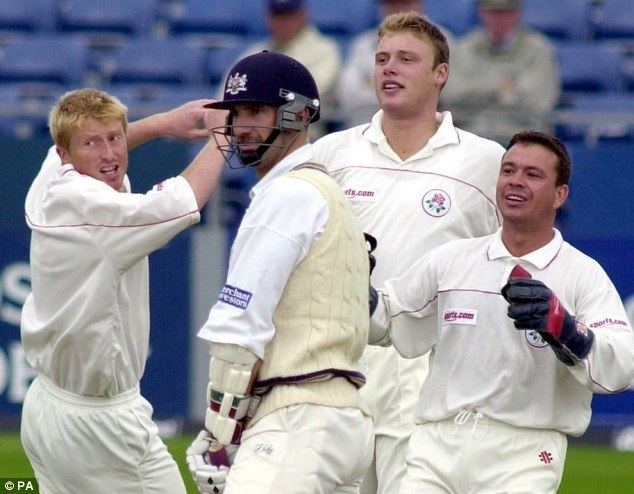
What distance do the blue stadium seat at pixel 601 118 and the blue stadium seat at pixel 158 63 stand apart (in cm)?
314

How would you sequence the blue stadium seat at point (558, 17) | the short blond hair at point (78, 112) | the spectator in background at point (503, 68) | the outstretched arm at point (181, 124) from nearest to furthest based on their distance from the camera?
1. the short blond hair at point (78, 112)
2. the outstretched arm at point (181, 124)
3. the spectator in background at point (503, 68)
4. the blue stadium seat at point (558, 17)

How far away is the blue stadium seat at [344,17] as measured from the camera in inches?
538

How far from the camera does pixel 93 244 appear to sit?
6.08 meters

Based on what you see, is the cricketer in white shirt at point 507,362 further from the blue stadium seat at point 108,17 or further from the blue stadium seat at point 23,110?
the blue stadium seat at point 108,17

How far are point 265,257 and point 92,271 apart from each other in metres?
1.30

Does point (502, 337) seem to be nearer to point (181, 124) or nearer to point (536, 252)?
point (536, 252)

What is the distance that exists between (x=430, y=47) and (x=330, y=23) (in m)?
6.99

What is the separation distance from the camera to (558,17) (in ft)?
44.6

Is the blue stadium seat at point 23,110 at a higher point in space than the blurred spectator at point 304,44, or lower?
lower

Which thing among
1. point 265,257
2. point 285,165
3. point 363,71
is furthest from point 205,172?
point 363,71

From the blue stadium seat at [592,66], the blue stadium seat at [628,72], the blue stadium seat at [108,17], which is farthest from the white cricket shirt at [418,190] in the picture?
the blue stadium seat at [108,17]

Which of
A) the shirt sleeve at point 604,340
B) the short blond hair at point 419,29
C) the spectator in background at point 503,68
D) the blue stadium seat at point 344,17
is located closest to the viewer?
the shirt sleeve at point 604,340

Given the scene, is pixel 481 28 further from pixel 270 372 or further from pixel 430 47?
pixel 270 372

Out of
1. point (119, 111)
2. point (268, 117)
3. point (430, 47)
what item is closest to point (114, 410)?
point (119, 111)
